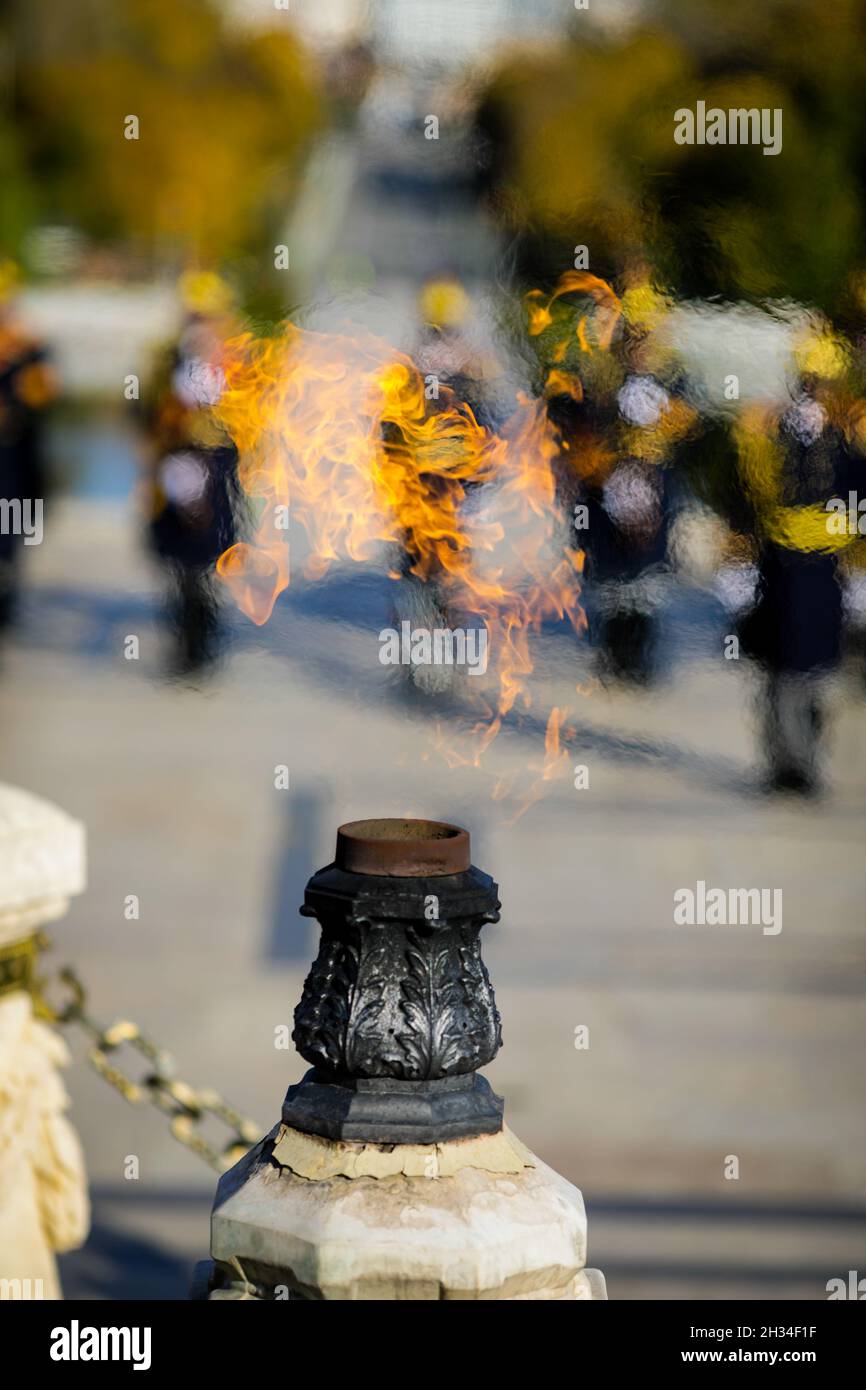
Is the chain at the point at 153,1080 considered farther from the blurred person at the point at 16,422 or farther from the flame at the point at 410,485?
the blurred person at the point at 16,422

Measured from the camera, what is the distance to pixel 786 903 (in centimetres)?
685

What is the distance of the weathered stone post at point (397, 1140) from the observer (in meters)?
2.04

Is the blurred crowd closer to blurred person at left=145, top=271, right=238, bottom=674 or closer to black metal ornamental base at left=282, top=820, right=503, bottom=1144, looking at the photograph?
blurred person at left=145, top=271, right=238, bottom=674

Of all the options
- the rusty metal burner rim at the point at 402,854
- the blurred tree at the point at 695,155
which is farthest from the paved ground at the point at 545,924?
the blurred tree at the point at 695,155

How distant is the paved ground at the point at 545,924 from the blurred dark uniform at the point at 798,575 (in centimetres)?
26

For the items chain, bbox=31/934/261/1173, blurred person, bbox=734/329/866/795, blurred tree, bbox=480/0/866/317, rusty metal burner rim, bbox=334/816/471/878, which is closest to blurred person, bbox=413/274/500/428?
blurred tree, bbox=480/0/866/317

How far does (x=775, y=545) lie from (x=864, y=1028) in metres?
Answer: 4.08

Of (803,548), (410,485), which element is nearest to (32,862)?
(410,485)

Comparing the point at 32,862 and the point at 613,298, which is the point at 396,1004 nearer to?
the point at 32,862

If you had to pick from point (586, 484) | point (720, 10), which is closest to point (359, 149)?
point (720, 10)

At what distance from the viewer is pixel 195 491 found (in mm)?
9719

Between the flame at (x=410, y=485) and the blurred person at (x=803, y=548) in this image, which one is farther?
the blurred person at (x=803, y=548)

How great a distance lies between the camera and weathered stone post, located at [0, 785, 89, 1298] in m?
2.75

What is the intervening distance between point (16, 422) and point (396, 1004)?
36.4 ft
